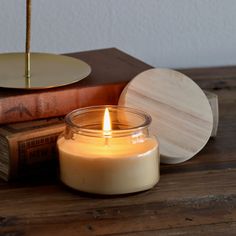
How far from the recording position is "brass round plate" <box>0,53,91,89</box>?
2.45ft

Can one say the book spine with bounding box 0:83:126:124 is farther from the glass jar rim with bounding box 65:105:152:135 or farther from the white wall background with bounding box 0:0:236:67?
the white wall background with bounding box 0:0:236:67

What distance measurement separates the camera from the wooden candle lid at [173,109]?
743 mm

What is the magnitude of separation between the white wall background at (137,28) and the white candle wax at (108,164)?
1.63 feet

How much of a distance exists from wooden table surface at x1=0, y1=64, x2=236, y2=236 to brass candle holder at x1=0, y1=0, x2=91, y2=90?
0.38 feet

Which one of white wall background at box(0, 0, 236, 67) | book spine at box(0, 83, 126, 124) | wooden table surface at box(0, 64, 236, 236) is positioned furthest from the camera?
white wall background at box(0, 0, 236, 67)

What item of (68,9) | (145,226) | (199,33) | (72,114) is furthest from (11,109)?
(199,33)

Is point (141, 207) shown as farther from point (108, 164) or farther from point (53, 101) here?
point (53, 101)

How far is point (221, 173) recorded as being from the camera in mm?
724

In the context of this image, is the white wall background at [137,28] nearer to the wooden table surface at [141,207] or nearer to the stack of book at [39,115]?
the stack of book at [39,115]

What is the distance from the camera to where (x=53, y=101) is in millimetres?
743

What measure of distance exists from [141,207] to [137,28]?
0.59m

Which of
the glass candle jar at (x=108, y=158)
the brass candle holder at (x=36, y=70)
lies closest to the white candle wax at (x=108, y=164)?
the glass candle jar at (x=108, y=158)

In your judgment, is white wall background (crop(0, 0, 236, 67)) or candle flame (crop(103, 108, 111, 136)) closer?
candle flame (crop(103, 108, 111, 136))

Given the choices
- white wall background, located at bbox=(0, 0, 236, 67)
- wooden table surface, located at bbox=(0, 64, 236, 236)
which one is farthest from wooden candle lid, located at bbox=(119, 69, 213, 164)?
white wall background, located at bbox=(0, 0, 236, 67)
